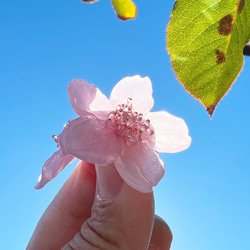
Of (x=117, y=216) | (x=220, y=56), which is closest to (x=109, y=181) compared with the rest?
(x=117, y=216)

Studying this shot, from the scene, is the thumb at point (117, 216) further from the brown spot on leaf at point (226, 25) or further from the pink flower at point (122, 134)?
the brown spot on leaf at point (226, 25)

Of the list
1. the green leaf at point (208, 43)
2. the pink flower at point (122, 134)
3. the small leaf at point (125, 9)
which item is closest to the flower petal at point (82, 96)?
the pink flower at point (122, 134)

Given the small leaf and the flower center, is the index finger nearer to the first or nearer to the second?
the flower center

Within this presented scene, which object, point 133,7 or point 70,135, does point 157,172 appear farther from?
point 133,7

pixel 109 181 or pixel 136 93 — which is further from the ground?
pixel 136 93

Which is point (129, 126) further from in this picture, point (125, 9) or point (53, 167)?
point (125, 9)
